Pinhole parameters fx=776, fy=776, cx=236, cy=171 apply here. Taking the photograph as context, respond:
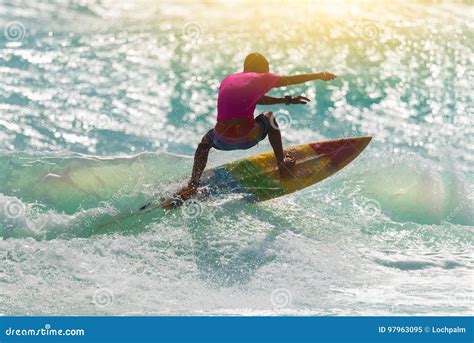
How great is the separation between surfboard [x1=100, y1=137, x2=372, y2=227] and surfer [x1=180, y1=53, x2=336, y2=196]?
43 centimetres

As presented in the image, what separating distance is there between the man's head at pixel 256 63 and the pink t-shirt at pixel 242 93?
12 centimetres

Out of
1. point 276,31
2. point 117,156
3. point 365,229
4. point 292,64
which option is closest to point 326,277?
point 365,229

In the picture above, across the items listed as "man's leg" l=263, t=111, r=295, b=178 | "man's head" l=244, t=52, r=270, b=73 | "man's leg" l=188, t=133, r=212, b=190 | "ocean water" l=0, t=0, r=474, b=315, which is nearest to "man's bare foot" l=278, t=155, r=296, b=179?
"man's leg" l=263, t=111, r=295, b=178

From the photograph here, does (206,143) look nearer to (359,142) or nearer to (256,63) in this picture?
(256,63)

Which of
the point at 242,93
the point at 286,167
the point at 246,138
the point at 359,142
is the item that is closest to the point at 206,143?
the point at 246,138

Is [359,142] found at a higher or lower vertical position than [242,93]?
lower

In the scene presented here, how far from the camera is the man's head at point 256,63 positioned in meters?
9.50

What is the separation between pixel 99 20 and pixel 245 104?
8972 mm

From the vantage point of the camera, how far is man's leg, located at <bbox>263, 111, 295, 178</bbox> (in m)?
9.86

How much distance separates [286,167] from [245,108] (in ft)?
4.54

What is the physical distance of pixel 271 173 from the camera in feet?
34.9

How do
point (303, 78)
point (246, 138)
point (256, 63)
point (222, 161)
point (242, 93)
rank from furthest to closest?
point (222, 161) → point (246, 138) → point (256, 63) → point (242, 93) → point (303, 78)

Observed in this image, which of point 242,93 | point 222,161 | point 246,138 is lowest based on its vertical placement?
point 222,161

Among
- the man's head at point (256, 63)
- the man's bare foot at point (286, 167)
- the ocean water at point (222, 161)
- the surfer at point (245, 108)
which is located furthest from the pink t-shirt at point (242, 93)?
the ocean water at point (222, 161)
